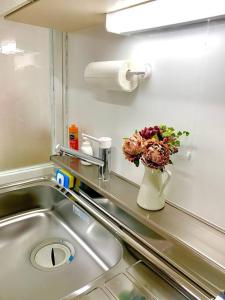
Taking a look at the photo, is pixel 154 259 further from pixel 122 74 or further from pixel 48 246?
pixel 122 74

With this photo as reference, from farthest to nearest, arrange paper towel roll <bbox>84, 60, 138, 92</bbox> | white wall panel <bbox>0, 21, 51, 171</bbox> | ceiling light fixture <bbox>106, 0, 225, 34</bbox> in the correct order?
white wall panel <bbox>0, 21, 51, 171</bbox> < paper towel roll <bbox>84, 60, 138, 92</bbox> < ceiling light fixture <bbox>106, 0, 225, 34</bbox>

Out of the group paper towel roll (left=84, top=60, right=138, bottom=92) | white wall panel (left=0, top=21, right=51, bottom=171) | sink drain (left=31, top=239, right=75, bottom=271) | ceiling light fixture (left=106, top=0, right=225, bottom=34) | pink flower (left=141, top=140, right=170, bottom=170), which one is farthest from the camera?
white wall panel (left=0, top=21, right=51, bottom=171)

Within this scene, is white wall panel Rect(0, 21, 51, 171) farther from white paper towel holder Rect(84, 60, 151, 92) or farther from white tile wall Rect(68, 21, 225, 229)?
white paper towel holder Rect(84, 60, 151, 92)

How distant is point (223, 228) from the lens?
0.82 meters

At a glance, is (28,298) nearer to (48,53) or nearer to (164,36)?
(164,36)

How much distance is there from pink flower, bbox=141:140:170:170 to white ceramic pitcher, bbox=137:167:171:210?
2.6 inches

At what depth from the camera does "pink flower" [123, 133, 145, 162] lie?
83 centimetres

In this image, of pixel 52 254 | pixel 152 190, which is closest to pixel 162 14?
pixel 152 190

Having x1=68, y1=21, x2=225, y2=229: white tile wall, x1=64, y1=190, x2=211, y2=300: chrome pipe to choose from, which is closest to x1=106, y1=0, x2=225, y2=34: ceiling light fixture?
x1=68, y1=21, x2=225, y2=229: white tile wall

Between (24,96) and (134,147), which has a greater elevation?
(24,96)

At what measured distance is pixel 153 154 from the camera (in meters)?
0.79

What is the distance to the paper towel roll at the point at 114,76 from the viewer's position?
3.13 ft

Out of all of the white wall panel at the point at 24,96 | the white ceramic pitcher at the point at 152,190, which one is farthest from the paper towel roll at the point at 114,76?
the white wall panel at the point at 24,96

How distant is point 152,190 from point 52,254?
1.97 ft
